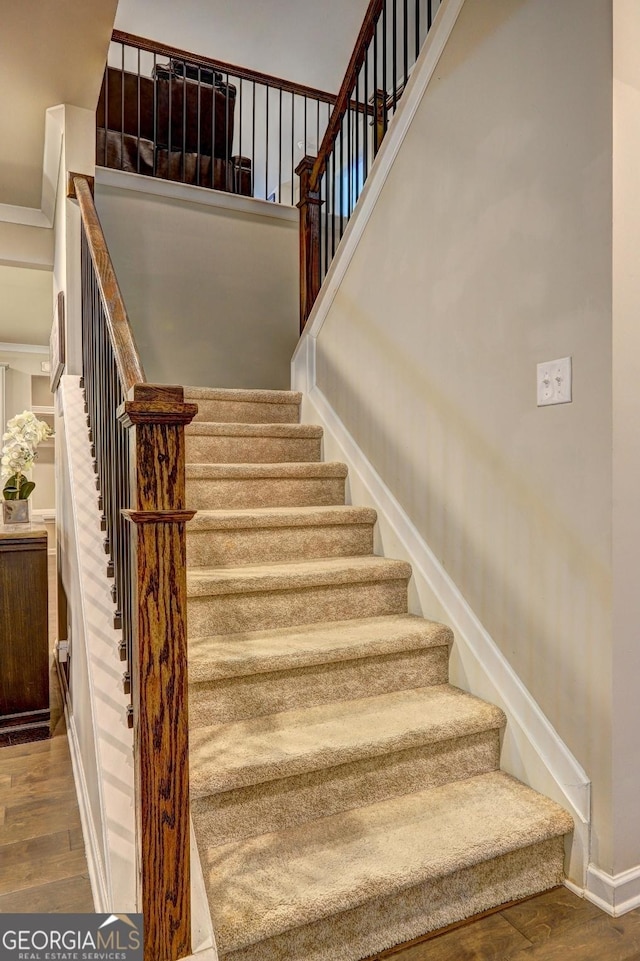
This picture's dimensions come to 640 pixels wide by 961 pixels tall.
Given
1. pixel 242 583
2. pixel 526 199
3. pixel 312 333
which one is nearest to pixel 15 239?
pixel 312 333

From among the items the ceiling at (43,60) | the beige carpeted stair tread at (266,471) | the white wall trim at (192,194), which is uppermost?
the white wall trim at (192,194)

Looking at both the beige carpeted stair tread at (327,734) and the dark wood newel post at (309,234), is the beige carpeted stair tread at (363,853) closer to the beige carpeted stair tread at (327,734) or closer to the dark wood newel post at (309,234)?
the beige carpeted stair tread at (327,734)

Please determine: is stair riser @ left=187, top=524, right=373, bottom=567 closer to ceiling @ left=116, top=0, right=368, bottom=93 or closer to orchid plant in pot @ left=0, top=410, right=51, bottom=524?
orchid plant in pot @ left=0, top=410, right=51, bottom=524

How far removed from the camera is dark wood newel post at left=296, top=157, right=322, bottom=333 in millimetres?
3494

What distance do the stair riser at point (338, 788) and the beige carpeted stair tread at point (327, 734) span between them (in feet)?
0.14

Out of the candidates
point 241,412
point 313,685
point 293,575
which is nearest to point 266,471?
point 241,412

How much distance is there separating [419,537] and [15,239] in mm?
3284

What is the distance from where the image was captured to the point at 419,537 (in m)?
2.41

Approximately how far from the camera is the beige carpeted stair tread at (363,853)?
4.37 ft

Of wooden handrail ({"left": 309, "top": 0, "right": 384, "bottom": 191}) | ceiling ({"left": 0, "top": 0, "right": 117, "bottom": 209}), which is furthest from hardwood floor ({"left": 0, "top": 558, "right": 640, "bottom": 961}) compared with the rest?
wooden handrail ({"left": 309, "top": 0, "right": 384, "bottom": 191})

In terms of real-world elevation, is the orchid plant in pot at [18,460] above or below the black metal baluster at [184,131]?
below

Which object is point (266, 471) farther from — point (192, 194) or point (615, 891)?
point (192, 194)

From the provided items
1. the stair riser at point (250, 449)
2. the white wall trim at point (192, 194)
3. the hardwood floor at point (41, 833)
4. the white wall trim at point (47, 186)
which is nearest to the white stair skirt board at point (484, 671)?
the stair riser at point (250, 449)

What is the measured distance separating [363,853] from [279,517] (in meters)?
1.25
